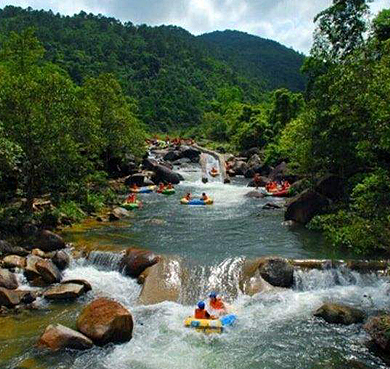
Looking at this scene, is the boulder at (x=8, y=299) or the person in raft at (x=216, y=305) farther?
the boulder at (x=8, y=299)

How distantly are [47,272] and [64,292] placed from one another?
1.64 metres

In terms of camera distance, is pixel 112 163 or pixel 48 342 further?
pixel 112 163

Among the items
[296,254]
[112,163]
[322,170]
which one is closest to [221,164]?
[112,163]

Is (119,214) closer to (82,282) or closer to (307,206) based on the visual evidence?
(82,282)

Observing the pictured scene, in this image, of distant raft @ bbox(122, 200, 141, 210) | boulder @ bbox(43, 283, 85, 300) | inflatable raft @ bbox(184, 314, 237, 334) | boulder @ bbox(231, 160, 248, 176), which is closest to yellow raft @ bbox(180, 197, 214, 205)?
distant raft @ bbox(122, 200, 141, 210)

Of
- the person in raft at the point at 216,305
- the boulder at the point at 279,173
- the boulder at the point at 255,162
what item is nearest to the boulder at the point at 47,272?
the person in raft at the point at 216,305

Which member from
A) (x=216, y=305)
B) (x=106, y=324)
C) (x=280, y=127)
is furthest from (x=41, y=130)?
(x=280, y=127)

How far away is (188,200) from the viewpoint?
28953 millimetres

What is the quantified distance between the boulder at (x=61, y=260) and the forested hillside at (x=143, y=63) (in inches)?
2990

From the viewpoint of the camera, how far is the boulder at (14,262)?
16250 millimetres

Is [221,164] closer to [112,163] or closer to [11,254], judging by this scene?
[112,163]

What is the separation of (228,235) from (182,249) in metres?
3.12

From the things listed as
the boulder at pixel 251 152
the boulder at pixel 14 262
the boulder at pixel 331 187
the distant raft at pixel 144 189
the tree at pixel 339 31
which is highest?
the tree at pixel 339 31

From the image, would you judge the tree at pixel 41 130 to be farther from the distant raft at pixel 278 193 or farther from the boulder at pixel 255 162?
the boulder at pixel 255 162
